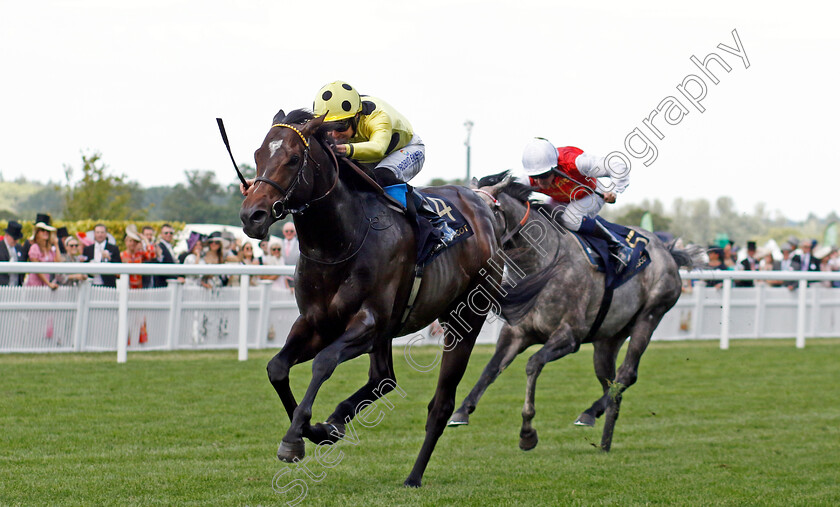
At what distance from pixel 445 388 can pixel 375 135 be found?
1531 mm

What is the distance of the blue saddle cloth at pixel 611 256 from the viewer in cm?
698

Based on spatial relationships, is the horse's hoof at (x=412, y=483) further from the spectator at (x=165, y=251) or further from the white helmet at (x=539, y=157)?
the spectator at (x=165, y=251)

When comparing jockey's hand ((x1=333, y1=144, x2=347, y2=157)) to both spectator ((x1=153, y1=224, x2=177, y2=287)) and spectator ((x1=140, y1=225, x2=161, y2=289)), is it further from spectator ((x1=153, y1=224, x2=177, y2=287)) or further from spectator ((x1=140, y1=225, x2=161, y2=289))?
spectator ((x1=153, y1=224, x2=177, y2=287))

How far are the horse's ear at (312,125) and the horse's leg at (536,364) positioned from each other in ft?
8.40

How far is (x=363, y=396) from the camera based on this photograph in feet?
16.7

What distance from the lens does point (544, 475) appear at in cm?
583

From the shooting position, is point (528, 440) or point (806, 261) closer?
point (528, 440)

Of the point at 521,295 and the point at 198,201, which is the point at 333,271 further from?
the point at 198,201

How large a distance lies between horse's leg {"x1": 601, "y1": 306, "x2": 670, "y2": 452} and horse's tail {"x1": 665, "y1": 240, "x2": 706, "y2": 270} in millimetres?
500

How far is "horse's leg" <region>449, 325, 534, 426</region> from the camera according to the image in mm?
6148

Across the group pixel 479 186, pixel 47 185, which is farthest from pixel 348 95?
pixel 47 185

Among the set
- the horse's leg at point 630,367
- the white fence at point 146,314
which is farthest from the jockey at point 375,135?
the white fence at point 146,314

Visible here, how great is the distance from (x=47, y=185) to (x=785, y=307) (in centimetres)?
3879

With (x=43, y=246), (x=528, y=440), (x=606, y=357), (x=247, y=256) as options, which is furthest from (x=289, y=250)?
(x=528, y=440)
